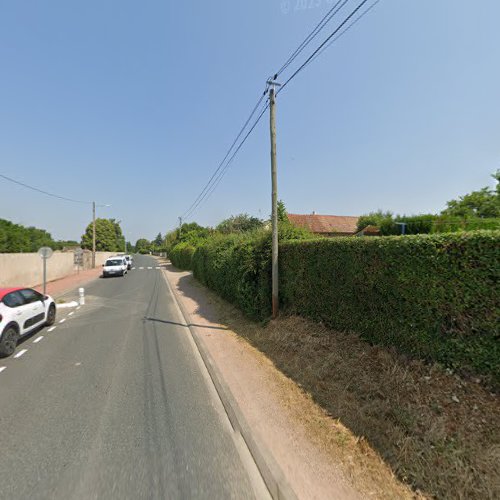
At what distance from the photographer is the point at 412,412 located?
319 cm

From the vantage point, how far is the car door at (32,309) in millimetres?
6507

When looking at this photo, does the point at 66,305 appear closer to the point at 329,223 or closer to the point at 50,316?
the point at 50,316

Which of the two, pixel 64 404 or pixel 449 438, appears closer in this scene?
pixel 449 438

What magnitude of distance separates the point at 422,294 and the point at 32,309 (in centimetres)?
884

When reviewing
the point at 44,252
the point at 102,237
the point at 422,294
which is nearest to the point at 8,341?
the point at 44,252

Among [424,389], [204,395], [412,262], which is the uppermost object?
[412,262]

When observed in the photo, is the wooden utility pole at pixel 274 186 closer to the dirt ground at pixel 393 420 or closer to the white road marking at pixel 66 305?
the dirt ground at pixel 393 420

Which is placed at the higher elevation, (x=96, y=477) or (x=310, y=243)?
(x=310, y=243)

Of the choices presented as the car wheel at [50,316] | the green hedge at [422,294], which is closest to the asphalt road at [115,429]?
the car wheel at [50,316]

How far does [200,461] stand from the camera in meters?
2.80

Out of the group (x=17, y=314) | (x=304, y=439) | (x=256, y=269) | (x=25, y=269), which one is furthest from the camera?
(x=25, y=269)

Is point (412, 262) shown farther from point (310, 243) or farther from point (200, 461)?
point (200, 461)

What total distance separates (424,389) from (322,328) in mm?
2479

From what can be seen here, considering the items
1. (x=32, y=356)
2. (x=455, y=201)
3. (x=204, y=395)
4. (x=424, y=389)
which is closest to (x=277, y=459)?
(x=204, y=395)
